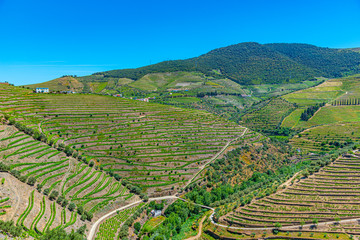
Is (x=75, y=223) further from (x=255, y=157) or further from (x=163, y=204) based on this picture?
(x=255, y=157)

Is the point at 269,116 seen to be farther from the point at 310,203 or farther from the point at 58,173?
the point at 58,173

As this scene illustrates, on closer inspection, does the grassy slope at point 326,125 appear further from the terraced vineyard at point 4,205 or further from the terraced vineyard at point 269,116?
the terraced vineyard at point 4,205

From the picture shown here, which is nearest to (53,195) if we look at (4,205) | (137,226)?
(4,205)

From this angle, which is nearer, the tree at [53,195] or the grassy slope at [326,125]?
the tree at [53,195]

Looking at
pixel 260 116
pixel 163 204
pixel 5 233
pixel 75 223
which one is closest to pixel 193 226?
pixel 163 204

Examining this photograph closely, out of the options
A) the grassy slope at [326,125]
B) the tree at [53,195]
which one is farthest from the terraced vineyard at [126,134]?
the grassy slope at [326,125]

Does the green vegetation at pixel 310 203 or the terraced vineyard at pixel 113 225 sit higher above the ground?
the green vegetation at pixel 310 203
